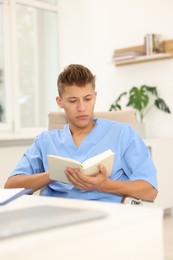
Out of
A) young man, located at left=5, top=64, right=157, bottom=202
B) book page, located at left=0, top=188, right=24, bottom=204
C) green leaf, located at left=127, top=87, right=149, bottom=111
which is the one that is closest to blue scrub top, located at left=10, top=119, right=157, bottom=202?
young man, located at left=5, top=64, right=157, bottom=202

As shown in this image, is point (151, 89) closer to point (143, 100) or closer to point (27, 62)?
point (143, 100)

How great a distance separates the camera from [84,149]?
6.51 feet

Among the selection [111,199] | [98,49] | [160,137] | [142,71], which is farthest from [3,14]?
[111,199]

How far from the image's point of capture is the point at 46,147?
206cm

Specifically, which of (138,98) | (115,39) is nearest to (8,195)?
(138,98)

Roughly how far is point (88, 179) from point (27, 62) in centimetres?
326

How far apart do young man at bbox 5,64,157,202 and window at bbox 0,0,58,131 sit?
97.5 inches

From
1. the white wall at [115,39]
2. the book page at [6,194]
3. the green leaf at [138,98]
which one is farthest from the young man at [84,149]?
the white wall at [115,39]

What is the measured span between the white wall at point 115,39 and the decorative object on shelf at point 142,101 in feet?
0.21

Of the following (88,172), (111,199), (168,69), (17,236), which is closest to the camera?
(17,236)

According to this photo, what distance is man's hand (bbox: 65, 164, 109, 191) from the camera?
171 cm

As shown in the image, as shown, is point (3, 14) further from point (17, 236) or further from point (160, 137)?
point (17, 236)

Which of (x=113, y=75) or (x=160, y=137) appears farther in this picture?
(x=113, y=75)

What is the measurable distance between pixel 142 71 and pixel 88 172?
3.06m
